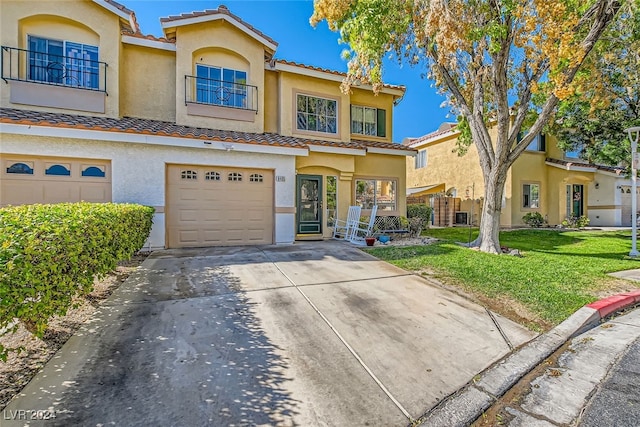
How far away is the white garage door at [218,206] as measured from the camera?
1011cm

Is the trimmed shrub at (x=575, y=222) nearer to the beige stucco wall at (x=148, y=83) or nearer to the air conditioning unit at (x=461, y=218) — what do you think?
the air conditioning unit at (x=461, y=218)

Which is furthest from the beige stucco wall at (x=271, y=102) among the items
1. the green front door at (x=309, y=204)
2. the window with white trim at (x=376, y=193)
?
the window with white trim at (x=376, y=193)

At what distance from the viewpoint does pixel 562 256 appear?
31.7 ft

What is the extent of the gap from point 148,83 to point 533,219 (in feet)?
71.7

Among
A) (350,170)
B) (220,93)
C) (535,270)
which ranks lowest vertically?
(535,270)

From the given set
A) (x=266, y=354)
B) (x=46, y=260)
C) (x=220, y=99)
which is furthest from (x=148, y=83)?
(x=266, y=354)

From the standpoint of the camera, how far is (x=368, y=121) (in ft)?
49.7

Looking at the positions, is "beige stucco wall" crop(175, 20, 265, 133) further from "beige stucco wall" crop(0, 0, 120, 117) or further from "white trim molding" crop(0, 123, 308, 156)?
"white trim molding" crop(0, 123, 308, 156)

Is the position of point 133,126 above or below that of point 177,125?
below

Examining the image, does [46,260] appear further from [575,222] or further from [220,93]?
[575,222]

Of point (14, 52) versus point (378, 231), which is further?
point (378, 231)

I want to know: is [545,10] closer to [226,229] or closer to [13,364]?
[226,229]

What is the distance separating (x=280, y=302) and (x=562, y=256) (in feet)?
31.1

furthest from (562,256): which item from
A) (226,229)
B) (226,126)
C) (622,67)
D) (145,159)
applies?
(145,159)
